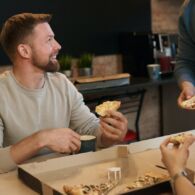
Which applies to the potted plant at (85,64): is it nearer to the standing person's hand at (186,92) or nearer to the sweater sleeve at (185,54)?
the sweater sleeve at (185,54)

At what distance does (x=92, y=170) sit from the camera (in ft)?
4.82

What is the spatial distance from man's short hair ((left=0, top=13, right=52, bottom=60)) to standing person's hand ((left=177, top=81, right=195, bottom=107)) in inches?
30.9

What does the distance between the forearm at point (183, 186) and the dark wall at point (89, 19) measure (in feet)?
8.42

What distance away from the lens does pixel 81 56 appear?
3920 mm

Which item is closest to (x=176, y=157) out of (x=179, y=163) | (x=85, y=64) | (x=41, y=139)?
(x=179, y=163)

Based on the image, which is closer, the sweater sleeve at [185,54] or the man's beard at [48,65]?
the man's beard at [48,65]

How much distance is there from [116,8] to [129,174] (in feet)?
9.87

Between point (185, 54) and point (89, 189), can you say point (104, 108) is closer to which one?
point (89, 189)

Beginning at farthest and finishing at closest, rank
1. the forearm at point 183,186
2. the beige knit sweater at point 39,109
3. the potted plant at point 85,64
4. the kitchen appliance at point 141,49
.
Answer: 1. the kitchen appliance at point 141,49
2. the potted plant at point 85,64
3. the beige knit sweater at point 39,109
4. the forearm at point 183,186

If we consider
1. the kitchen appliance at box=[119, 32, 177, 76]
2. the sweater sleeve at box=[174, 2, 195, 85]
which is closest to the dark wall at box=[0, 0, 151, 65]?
the kitchen appliance at box=[119, 32, 177, 76]

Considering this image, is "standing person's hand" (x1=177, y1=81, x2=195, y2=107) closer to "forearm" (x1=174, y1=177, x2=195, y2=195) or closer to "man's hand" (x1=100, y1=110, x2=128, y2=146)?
"man's hand" (x1=100, y1=110, x2=128, y2=146)

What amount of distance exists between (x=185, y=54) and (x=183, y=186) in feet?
4.01

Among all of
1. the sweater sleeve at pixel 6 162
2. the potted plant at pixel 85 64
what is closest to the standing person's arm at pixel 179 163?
the sweater sleeve at pixel 6 162

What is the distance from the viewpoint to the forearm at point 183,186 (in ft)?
3.76
